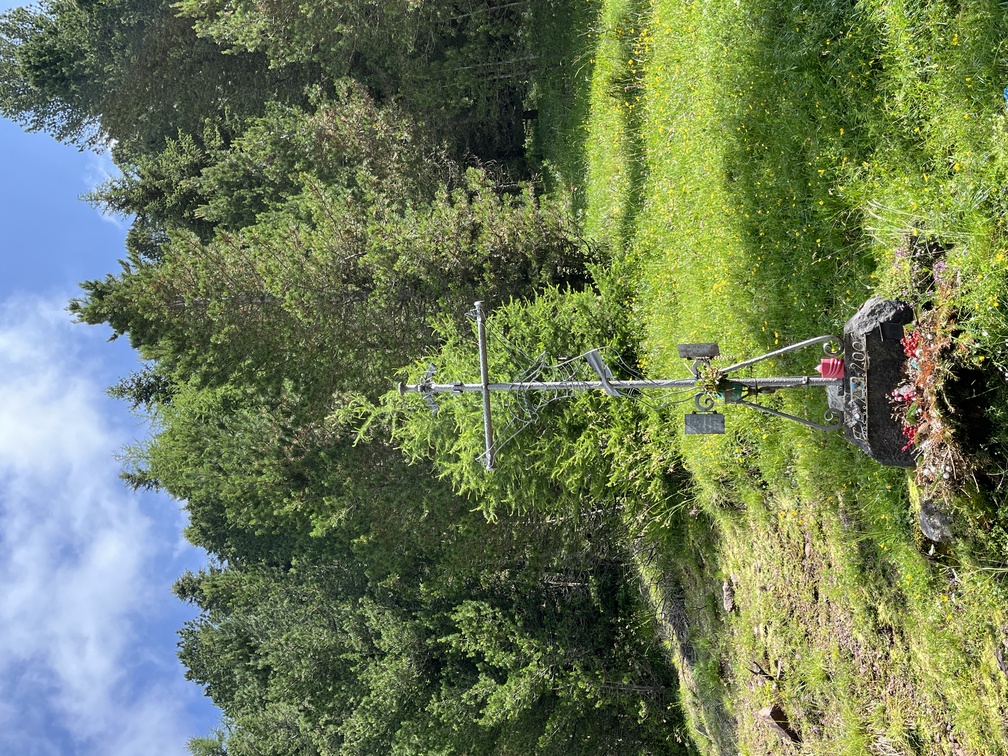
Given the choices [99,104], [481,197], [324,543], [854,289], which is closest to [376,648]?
[324,543]

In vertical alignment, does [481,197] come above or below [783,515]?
above

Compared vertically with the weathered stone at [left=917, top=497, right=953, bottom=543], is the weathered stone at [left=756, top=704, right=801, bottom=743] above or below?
below

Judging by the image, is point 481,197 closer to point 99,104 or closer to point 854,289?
point 854,289

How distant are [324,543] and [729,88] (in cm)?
1858

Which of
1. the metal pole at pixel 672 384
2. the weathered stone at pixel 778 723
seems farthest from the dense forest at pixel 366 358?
the metal pole at pixel 672 384

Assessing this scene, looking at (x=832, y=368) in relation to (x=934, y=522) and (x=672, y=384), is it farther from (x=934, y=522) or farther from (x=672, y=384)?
(x=934, y=522)

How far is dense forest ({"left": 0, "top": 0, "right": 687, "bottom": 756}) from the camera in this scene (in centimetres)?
1499

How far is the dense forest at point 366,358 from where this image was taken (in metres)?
15.0

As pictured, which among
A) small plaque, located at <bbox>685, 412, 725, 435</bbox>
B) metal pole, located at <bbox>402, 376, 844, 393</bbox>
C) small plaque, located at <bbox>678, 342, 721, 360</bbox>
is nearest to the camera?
metal pole, located at <bbox>402, 376, 844, 393</bbox>

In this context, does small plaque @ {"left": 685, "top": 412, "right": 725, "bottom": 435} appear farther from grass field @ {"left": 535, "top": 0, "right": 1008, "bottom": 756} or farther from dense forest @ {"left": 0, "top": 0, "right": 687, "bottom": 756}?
dense forest @ {"left": 0, "top": 0, "right": 687, "bottom": 756}

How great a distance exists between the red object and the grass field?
928mm

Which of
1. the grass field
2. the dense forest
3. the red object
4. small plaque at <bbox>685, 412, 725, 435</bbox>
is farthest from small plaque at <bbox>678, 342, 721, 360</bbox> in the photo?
the dense forest

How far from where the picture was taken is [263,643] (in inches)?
949

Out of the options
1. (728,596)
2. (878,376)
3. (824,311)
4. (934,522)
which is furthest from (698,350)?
(728,596)
